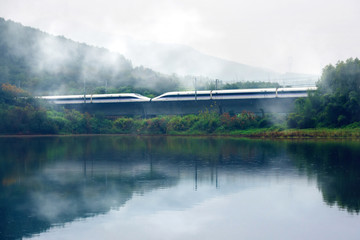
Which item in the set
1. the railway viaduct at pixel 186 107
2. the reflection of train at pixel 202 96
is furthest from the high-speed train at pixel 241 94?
the railway viaduct at pixel 186 107

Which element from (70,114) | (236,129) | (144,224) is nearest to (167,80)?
(70,114)

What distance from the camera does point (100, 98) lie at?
236 feet

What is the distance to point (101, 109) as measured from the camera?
73438mm

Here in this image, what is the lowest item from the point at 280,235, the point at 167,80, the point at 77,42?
the point at 280,235

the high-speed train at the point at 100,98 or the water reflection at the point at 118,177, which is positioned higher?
the high-speed train at the point at 100,98

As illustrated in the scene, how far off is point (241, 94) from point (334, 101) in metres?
14.5

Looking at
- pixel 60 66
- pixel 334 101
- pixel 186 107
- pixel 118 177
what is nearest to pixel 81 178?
pixel 118 177

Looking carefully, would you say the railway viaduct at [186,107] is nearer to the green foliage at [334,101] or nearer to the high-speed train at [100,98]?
the high-speed train at [100,98]

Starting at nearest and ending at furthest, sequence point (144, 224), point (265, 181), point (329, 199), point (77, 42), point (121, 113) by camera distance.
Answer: point (144, 224), point (329, 199), point (265, 181), point (121, 113), point (77, 42)

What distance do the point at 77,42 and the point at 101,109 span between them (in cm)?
5100

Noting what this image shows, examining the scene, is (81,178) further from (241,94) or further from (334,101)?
(241,94)

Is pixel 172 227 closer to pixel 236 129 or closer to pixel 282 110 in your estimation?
pixel 236 129

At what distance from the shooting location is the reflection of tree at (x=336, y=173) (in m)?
15.2

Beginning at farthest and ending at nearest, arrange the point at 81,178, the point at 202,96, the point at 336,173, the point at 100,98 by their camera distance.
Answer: the point at 100,98 → the point at 202,96 → the point at 336,173 → the point at 81,178
